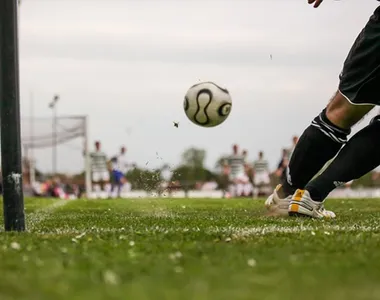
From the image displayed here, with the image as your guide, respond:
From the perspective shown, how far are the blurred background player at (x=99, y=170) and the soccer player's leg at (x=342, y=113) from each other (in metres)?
18.3

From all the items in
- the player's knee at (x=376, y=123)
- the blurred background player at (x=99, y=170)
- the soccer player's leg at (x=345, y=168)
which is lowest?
the blurred background player at (x=99, y=170)

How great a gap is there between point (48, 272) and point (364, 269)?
114 cm

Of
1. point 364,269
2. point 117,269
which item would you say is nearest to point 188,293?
point 117,269

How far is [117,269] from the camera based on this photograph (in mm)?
2697

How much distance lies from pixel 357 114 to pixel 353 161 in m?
0.43

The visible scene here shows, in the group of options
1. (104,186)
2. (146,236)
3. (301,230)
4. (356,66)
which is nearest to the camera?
(146,236)

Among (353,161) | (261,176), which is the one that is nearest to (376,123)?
(353,161)

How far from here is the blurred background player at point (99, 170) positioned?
945 inches

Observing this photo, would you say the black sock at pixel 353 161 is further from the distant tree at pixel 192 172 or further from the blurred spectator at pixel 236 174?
the blurred spectator at pixel 236 174

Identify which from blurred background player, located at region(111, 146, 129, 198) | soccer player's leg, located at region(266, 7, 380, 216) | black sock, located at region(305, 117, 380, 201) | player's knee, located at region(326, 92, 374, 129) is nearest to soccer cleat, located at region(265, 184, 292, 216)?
soccer player's leg, located at region(266, 7, 380, 216)

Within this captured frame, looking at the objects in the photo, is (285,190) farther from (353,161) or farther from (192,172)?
(192,172)

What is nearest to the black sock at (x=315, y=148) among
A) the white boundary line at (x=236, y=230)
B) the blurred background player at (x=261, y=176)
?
the white boundary line at (x=236, y=230)

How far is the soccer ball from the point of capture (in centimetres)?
691

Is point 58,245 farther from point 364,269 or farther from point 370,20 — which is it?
point 370,20
